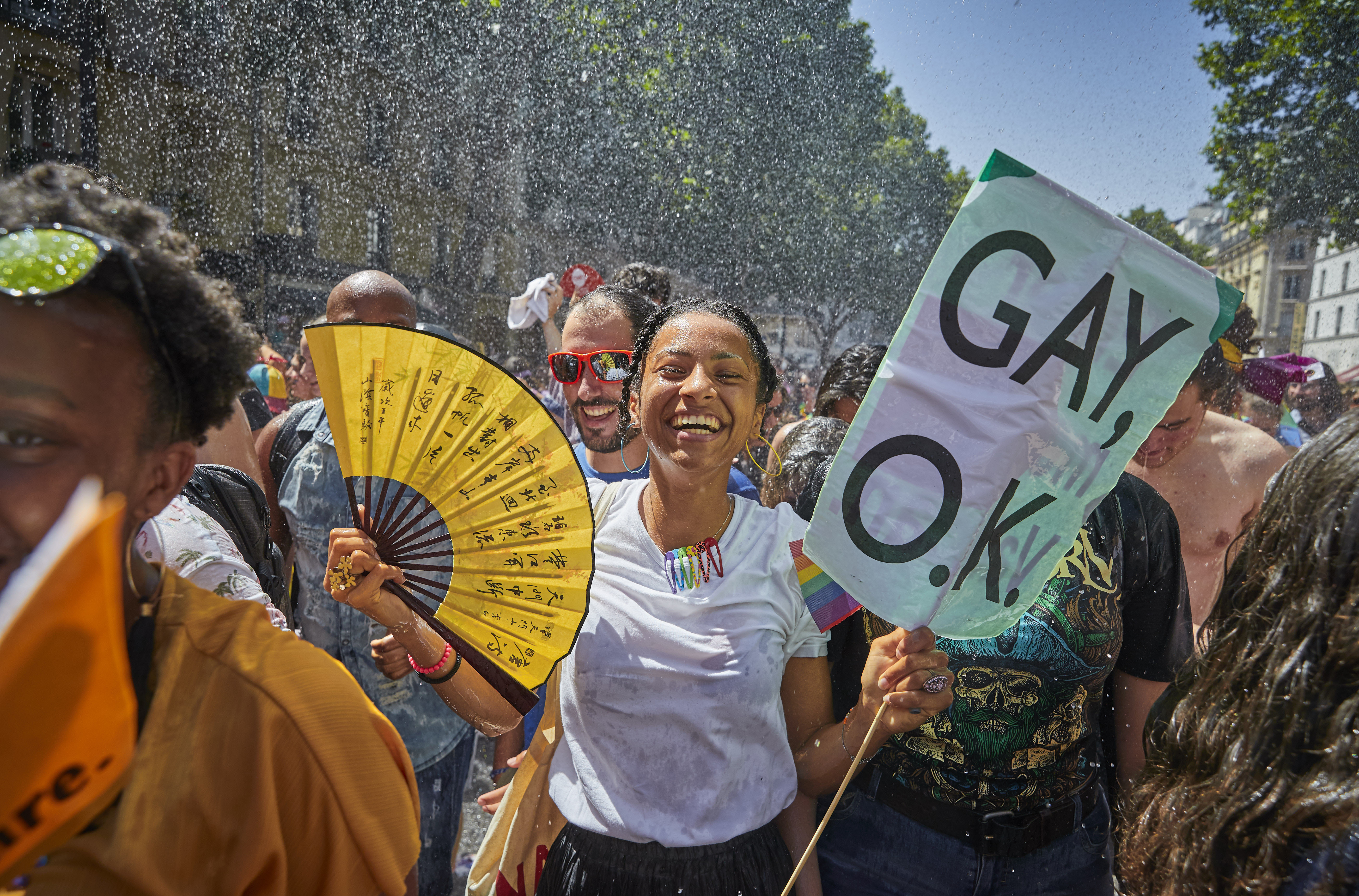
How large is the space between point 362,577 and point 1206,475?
10.1ft

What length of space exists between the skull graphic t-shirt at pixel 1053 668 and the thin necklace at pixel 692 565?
0.39m

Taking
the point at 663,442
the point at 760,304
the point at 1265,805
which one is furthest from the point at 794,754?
the point at 760,304

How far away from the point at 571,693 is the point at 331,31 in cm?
2120

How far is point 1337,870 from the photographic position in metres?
0.95

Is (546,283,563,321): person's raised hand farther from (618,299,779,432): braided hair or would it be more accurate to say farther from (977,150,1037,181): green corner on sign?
(977,150,1037,181): green corner on sign

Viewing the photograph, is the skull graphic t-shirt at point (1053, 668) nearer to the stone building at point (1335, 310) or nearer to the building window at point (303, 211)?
the building window at point (303, 211)

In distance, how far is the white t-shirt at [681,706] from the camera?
1.56 metres

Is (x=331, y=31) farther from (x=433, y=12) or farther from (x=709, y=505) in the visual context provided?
(x=709, y=505)

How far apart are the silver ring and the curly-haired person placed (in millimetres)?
973

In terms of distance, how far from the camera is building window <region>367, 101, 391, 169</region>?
20.5 metres

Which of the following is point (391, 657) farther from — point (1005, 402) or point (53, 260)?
point (1005, 402)

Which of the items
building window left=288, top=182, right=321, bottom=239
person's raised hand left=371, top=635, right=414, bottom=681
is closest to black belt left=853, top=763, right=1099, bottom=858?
person's raised hand left=371, top=635, right=414, bottom=681

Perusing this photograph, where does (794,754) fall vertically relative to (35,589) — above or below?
below

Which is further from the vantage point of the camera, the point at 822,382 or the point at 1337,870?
the point at 822,382
